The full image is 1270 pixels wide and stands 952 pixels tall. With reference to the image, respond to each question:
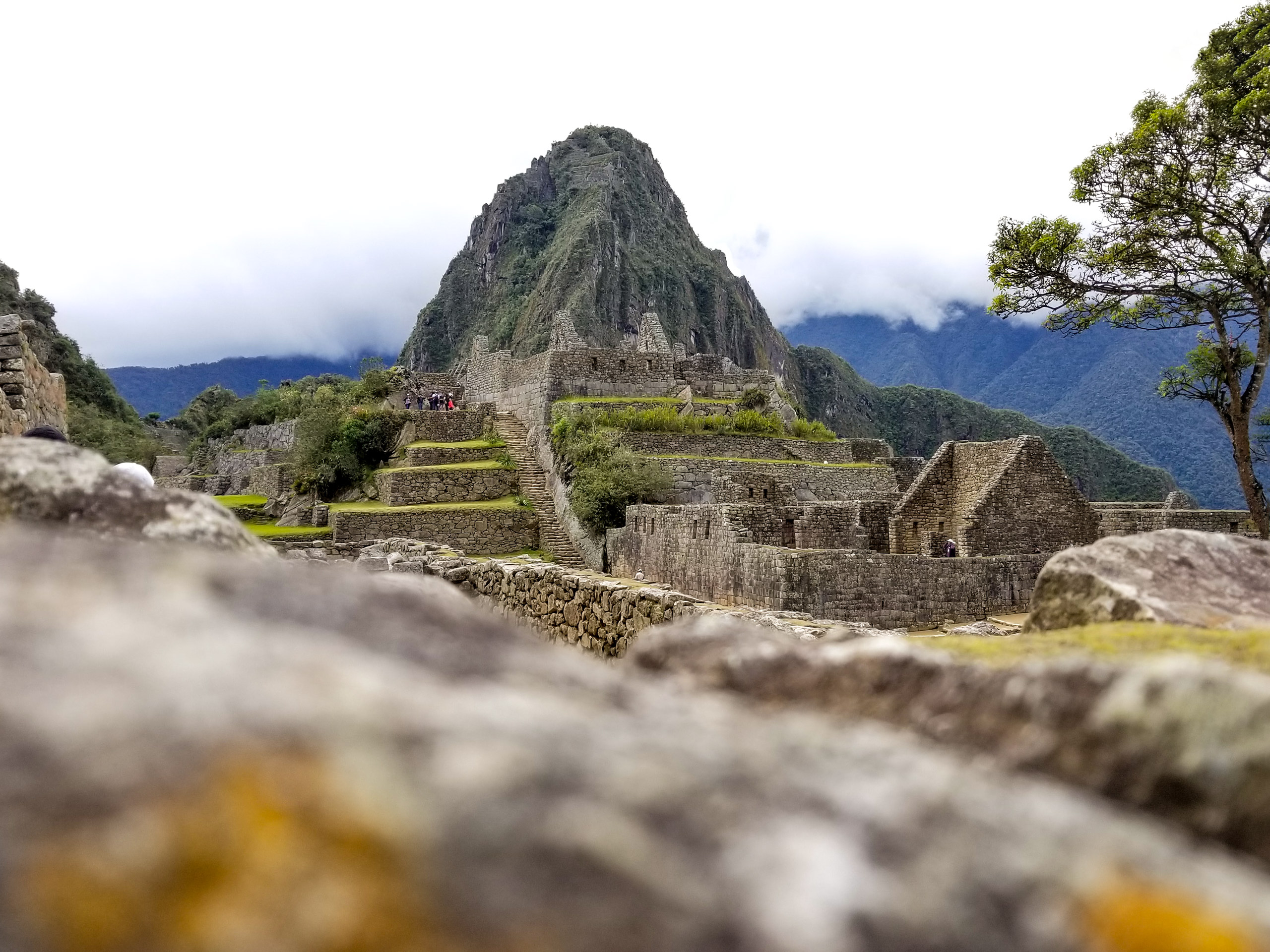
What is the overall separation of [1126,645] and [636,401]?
25.5 m

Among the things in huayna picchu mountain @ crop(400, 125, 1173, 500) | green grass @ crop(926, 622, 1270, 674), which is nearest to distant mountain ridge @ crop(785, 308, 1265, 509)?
huayna picchu mountain @ crop(400, 125, 1173, 500)

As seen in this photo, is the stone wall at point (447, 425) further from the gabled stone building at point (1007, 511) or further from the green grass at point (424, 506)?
the gabled stone building at point (1007, 511)

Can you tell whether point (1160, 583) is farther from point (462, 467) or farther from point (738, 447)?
point (462, 467)

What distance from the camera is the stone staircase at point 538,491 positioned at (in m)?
21.5

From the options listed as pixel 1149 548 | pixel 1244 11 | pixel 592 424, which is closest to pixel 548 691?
pixel 1149 548

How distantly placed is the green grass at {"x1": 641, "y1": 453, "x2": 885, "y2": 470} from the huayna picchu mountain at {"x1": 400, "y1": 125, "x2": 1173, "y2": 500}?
10998 cm

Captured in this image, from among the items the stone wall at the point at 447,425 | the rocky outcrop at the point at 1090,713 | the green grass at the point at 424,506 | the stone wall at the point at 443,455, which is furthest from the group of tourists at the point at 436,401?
the rocky outcrop at the point at 1090,713

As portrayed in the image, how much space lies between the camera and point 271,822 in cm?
96

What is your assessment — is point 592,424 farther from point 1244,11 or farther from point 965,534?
point 1244,11

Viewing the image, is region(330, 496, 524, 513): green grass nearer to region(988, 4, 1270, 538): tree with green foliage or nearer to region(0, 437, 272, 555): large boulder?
region(988, 4, 1270, 538): tree with green foliage

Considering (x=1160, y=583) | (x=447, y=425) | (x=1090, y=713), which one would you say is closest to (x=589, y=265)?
(x=447, y=425)

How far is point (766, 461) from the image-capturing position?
23.5 m

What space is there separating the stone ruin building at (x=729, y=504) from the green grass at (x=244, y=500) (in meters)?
0.47

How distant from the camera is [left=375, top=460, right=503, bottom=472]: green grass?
24.5m
